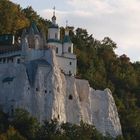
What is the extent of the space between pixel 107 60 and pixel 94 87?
1408 centimetres

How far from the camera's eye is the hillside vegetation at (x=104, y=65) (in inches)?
3770

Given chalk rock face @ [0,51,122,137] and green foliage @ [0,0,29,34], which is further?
green foliage @ [0,0,29,34]

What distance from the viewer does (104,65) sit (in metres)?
107

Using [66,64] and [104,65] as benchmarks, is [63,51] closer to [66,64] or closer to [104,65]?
[66,64]

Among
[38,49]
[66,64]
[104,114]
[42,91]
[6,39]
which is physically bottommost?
[104,114]

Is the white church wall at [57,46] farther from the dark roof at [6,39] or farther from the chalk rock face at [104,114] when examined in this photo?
the chalk rock face at [104,114]

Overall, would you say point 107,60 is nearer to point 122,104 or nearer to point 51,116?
point 122,104

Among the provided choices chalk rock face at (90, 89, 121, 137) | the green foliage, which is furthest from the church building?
the green foliage

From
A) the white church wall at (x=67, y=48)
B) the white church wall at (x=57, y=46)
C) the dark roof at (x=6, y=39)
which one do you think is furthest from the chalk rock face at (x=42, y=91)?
the dark roof at (x=6, y=39)

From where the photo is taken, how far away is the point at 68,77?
3354 inches

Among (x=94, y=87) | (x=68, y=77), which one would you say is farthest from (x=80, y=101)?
(x=94, y=87)

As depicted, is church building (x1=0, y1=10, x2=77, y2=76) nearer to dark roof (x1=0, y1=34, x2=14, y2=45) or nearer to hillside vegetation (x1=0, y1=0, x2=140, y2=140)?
dark roof (x1=0, y1=34, x2=14, y2=45)

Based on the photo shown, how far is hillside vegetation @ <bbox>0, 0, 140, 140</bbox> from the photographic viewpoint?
3770 inches

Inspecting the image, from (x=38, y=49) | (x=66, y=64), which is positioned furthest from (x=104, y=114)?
(x=38, y=49)
